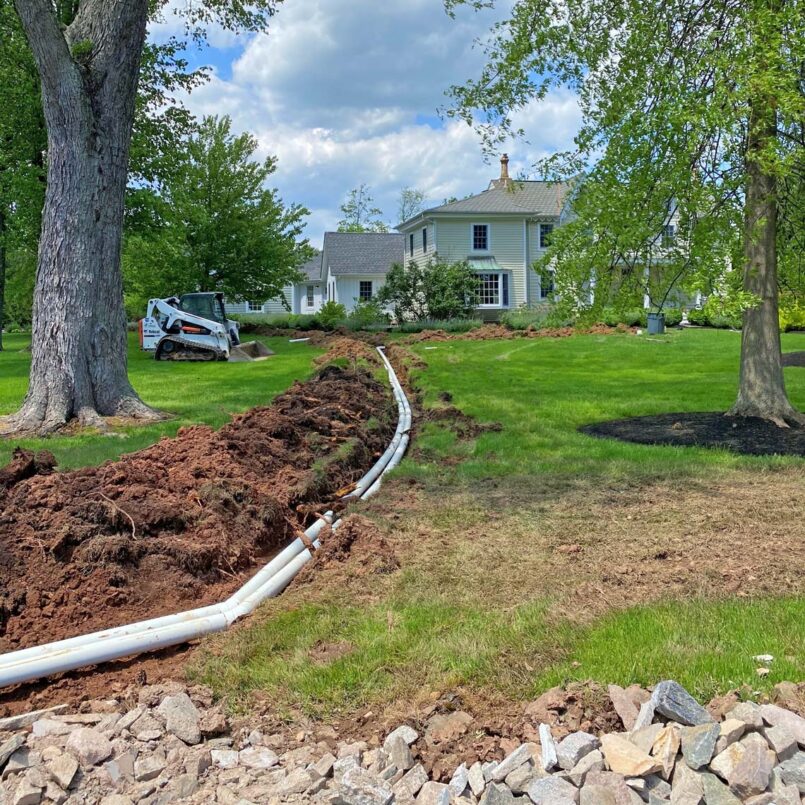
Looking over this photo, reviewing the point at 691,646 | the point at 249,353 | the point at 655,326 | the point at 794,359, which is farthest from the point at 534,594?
the point at 655,326

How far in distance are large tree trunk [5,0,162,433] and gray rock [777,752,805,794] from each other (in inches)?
366

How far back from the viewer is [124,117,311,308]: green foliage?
30.3 metres

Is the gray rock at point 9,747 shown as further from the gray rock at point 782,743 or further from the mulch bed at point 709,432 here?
the mulch bed at point 709,432

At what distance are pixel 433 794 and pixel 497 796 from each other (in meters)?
0.22

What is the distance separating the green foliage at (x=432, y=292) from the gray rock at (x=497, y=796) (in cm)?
3054

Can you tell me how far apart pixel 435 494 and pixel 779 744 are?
4.11 metres

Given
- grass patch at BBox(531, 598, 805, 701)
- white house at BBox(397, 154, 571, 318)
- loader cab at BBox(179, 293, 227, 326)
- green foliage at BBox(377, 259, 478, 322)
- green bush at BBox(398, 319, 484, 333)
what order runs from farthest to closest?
white house at BBox(397, 154, 571, 318), green foliage at BBox(377, 259, 478, 322), green bush at BBox(398, 319, 484, 333), loader cab at BBox(179, 293, 227, 326), grass patch at BBox(531, 598, 805, 701)

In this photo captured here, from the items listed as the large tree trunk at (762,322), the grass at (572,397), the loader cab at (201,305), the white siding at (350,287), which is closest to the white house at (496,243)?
the white siding at (350,287)

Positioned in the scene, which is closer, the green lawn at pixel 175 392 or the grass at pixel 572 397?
the grass at pixel 572 397

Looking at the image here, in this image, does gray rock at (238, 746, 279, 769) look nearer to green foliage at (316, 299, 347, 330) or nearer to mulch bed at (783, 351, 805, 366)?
mulch bed at (783, 351, 805, 366)

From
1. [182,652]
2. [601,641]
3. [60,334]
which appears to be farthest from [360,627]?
[60,334]

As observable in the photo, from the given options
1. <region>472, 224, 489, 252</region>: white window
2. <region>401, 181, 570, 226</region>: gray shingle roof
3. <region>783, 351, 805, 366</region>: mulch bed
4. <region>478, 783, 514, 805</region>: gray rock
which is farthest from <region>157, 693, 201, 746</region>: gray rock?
<region>472, 224, 489, 252</region>: white window

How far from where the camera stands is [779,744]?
8.45ft

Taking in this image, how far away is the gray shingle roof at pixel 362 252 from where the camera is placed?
44969 millimetres
